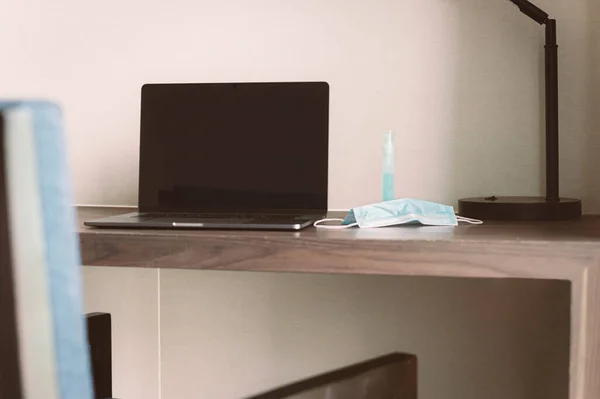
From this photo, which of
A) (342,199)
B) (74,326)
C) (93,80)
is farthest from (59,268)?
(93,80)

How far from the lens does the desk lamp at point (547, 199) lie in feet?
3.26

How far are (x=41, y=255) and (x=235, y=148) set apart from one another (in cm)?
71

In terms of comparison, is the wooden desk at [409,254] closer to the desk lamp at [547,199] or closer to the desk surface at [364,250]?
the desk surface at [364,250]

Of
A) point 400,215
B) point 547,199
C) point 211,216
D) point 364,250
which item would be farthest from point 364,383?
point 547,199

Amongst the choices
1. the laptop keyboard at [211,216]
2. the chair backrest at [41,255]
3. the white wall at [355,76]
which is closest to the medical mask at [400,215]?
the laptop keyboard at [211,216]

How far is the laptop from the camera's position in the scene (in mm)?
1098

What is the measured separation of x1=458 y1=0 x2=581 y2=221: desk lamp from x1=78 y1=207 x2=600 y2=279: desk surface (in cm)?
10

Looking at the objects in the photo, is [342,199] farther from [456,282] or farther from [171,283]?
[171,283]

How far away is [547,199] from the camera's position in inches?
41.4

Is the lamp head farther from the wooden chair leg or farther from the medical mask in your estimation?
the wooden chair leg

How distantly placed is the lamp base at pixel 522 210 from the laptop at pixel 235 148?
0.25 meters

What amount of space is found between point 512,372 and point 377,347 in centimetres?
26

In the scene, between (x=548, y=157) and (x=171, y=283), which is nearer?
(x=548, y=157)

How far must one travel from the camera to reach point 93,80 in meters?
1.33
